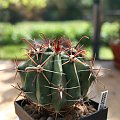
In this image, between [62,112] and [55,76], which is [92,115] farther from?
[55,76]

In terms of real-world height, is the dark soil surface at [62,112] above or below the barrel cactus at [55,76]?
below

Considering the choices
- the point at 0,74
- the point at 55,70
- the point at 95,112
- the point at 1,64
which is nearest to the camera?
the point at 55,70

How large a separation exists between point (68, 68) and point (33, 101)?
0.24 metres

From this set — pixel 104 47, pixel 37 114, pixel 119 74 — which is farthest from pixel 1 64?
pixel 104 47

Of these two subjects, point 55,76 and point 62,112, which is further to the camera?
point 62,112

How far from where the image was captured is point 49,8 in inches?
483

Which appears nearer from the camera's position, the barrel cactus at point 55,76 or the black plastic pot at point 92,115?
the barrel cactus at point 55,76

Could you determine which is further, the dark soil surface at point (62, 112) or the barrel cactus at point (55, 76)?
the dark soil surface at point (62, 112)

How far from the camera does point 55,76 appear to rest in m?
1.20

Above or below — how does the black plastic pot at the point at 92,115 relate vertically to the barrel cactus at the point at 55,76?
below

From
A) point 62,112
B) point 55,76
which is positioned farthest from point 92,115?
point 55,76

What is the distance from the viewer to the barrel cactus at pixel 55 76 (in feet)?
3.94

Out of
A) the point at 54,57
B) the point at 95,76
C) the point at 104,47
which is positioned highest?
the point at 54,57

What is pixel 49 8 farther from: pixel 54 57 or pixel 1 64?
pixel 54 57
